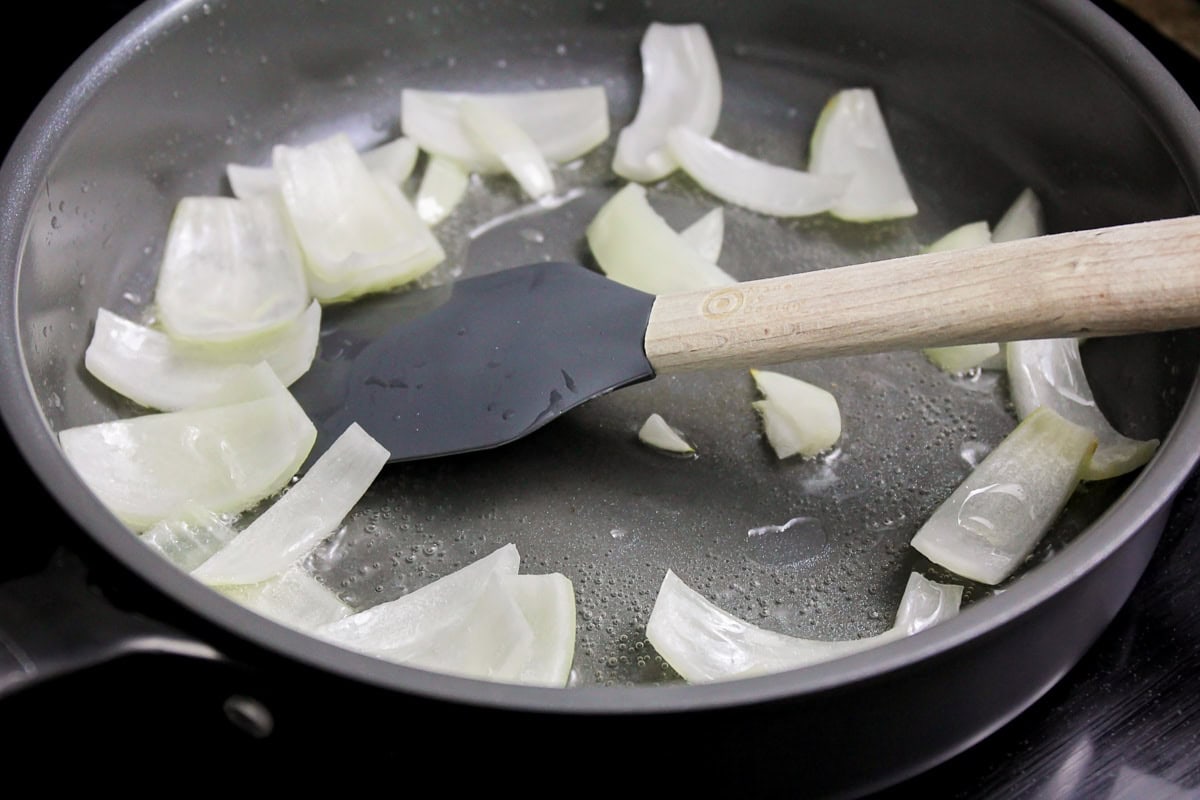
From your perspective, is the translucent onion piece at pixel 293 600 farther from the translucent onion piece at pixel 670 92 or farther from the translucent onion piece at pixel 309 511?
the translucent onion piece at pixel 670 92

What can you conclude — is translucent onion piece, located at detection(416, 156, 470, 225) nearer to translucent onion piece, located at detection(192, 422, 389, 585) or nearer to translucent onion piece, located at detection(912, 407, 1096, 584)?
translucent onion piece, located at detection(192, 422, 389, 585)

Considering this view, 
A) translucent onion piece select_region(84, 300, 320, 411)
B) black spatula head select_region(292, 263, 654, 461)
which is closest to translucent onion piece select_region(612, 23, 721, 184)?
black spatula head select_region(292, 263, 654, 461)

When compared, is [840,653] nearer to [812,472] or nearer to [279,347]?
[812,472]

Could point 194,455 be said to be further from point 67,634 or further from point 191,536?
point 67,634

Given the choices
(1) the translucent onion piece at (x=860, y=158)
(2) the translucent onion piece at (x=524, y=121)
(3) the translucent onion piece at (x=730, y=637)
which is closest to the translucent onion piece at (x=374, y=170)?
(2) the translucent onion piece at (x=524, y=121)

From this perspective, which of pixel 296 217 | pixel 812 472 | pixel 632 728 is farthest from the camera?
pixel 296 217

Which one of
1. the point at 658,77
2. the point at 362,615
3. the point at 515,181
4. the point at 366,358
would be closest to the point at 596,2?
the point at 658,77

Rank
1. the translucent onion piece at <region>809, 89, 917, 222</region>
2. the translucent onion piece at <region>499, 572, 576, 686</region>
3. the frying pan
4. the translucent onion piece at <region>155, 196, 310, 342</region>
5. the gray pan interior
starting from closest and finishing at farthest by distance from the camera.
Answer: the frying pan
the translucent onion piece at <region>499, 572, 576, 686</region>
the gray pan interior
the translucent onion piece at <region>155, 196, 310, 342</region>
the translucent onion piece at <region>809, 89, 917, 222</region>
